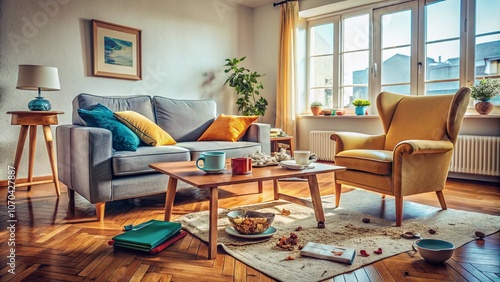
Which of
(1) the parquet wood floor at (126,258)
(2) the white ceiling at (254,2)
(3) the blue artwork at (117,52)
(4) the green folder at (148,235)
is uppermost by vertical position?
(2) the white ceiling at (254,2)

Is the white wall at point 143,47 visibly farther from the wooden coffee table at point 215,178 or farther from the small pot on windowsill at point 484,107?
the small pot on windowsill at point 484,107

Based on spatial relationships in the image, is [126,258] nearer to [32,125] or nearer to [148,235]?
[148,235]

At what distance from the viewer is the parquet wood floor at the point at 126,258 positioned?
145cm

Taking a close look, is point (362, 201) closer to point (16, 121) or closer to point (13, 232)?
point (13, 232)

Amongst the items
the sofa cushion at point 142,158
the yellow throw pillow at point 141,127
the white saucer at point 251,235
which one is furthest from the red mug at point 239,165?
the yellow throw pillow at point 141,127

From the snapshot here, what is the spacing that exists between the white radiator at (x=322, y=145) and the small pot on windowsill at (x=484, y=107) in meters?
1.70

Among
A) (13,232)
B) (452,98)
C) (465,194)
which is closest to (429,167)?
(452,98)

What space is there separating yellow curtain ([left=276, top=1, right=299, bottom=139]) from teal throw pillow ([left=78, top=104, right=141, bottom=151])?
2.68 m

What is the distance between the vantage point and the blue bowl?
1526 mm

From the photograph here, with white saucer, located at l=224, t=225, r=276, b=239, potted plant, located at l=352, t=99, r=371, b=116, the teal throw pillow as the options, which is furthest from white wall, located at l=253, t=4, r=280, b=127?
white saucer, located at l=224, t=225, r=276, b=239

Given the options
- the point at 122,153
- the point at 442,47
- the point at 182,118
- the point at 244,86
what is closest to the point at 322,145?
the point at 244,86

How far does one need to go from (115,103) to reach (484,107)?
3493 millimetres

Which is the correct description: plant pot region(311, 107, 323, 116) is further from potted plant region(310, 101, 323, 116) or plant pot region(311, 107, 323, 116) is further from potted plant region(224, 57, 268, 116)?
potted plant region(224, 57, 268, 116)

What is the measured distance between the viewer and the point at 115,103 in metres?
3.09
